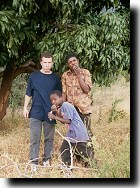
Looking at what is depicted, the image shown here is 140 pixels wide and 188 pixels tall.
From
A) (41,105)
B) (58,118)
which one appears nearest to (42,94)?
(41,105)

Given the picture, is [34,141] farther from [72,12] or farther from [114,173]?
[72,12]

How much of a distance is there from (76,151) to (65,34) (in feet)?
2.93

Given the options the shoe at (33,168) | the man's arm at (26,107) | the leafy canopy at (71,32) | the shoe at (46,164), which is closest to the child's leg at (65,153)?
the shoe at (46,164)

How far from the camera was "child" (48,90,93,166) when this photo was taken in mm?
4422

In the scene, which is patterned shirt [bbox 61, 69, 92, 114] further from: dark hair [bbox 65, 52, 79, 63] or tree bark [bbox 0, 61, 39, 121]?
tree bark [bbox 0, 61, 39, 121]

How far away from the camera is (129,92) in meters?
4.37

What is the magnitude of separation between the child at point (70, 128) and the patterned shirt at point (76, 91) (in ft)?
0.19

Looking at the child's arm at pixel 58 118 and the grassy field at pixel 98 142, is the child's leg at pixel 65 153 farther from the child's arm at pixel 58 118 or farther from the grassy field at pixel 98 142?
the child's arm at pixel 58 118

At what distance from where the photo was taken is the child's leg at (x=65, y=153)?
4.43 m

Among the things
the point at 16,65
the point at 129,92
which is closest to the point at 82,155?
the point at 129,92

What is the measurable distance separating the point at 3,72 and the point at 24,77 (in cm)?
24

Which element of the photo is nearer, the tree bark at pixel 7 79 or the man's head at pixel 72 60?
the man's head at pixel 72 60

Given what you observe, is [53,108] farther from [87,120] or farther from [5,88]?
[5,88]

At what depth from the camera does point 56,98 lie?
4.44 meters
